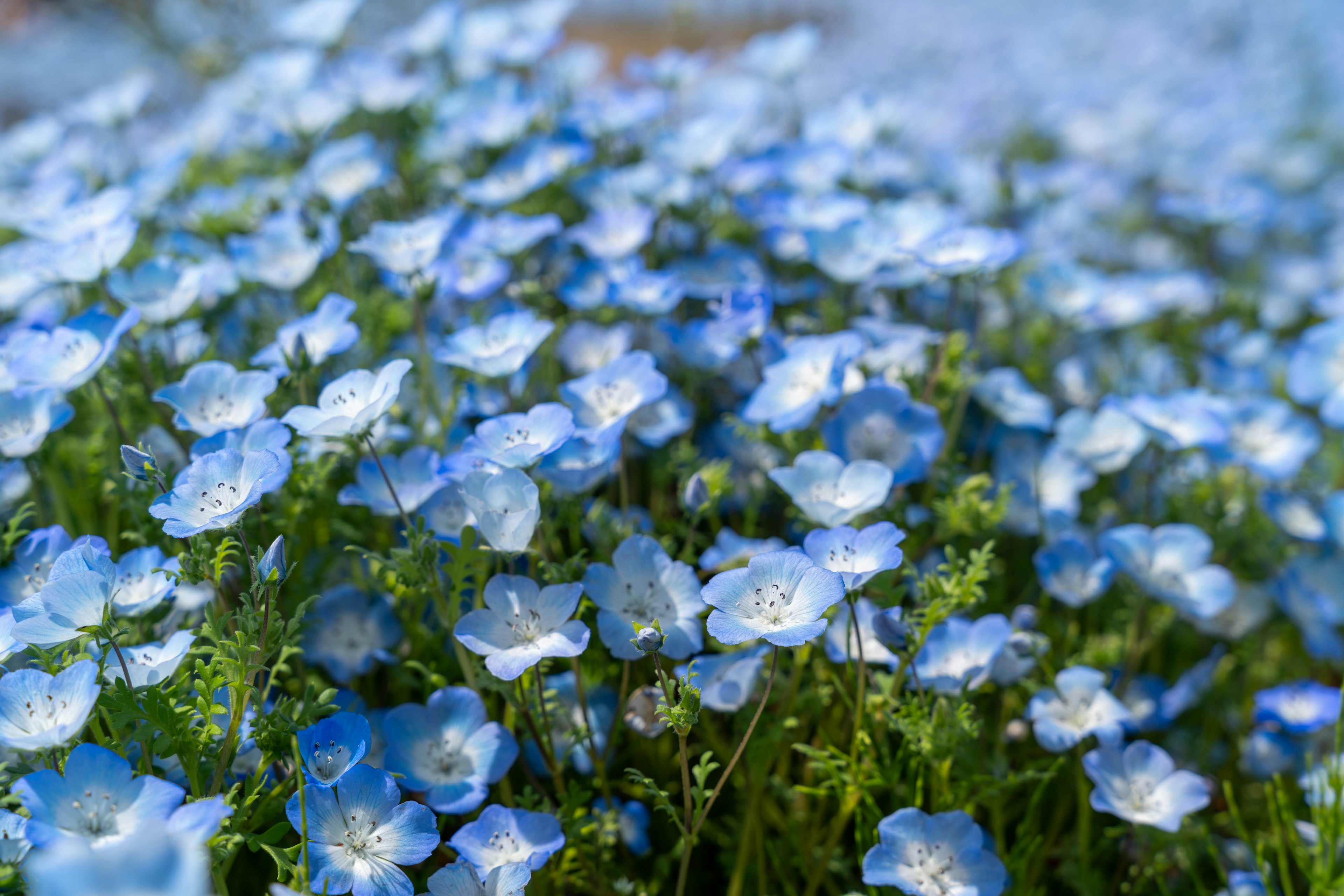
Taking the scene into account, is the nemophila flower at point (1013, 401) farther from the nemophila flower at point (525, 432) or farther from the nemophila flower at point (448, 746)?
the nemophila flower at point (448, 746)

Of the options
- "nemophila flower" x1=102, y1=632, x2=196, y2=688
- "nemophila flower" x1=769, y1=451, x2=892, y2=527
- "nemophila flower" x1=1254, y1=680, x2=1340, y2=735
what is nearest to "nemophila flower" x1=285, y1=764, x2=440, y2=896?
"nemophila flower" x1=102, y1=632, x2=196, y2=688

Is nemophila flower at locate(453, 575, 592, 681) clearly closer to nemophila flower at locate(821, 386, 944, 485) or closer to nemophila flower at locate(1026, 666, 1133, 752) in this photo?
nemophila flower at locate(821, 386, 944, 485)

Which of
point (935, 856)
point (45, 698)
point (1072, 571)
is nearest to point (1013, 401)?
point (1072, 571)

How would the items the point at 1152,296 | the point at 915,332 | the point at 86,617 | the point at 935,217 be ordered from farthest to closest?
the point at 1152,296
the point at 935,217
the point at 915,332
the point at 86,617

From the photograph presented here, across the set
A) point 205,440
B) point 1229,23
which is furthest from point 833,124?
point 1229,23

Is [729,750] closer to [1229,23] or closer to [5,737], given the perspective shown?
[5,737]

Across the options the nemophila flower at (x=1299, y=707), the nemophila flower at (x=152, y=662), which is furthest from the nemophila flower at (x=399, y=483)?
the nemophila flower at (x=1299, y=707)

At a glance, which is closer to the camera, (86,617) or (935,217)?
(86,617)
